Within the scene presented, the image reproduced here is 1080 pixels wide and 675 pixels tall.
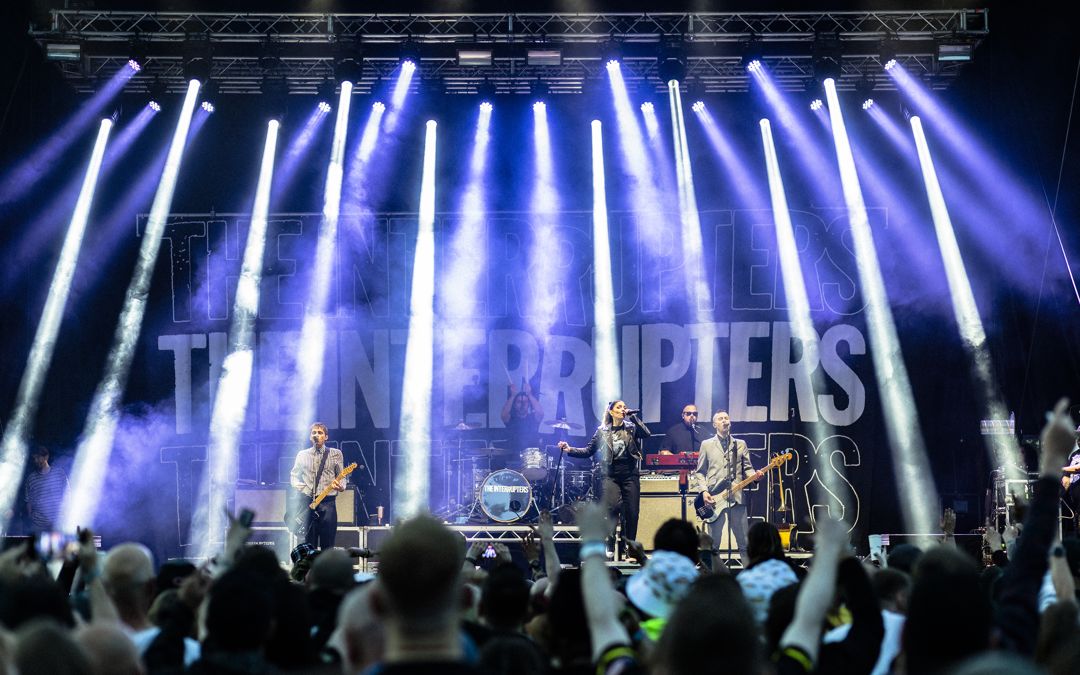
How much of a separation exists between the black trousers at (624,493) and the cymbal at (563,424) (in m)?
1.63

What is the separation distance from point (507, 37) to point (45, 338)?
7119 mm

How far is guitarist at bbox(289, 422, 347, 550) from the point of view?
46.1 feet

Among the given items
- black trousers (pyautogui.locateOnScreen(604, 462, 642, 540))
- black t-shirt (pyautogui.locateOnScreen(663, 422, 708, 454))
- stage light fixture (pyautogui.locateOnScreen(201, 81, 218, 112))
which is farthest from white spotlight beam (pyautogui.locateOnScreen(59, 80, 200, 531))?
black t-shirt (pyautogui.locateOnScreen(663, 422, 708, 454))

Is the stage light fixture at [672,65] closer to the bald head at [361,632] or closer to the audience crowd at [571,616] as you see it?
the audience crowd at [571,616]

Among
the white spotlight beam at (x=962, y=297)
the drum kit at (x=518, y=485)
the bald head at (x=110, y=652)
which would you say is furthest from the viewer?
the white spotlight beam at (x=962, y=297)

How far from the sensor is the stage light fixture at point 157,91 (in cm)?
1579

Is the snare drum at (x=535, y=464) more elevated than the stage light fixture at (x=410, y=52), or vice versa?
the stage light fixture at (x=410, y=52)

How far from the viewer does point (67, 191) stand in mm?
16031

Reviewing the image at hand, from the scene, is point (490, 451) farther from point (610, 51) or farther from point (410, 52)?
point (610, 51)

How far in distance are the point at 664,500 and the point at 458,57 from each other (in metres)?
6.10

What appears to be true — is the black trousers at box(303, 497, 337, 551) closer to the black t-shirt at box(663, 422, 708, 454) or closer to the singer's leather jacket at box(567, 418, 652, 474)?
the singer's leather jacket at box(567, 418, 652, 474)

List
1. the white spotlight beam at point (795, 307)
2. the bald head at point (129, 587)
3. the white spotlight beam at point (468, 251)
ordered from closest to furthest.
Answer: the bald head at point (129, 587) < the white spotlight beam at point (795, 307) < the white spotlight beam at point (468, 251)

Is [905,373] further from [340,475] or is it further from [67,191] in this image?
[67,191]

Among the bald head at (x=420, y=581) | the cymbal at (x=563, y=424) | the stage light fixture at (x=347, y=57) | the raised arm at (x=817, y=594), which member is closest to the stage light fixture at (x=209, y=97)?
the stage light fixture at (x=347, y=57)
